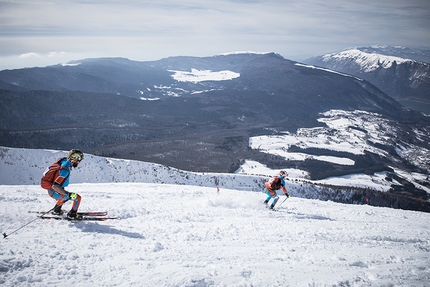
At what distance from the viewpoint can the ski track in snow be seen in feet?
20.7

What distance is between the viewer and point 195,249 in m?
8.04

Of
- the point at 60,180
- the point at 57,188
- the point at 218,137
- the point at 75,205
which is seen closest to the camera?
the point at 57,188

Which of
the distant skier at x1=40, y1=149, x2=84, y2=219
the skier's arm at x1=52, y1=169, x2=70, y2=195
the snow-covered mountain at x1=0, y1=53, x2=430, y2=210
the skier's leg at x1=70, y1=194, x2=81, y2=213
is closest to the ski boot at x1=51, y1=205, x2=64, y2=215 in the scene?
the distant skier at x1=40, y1=149, x2=84, y2=219

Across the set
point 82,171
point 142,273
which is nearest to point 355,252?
point 142,273

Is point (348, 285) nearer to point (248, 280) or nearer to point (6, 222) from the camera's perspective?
point (248, 280)

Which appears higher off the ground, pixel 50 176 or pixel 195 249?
pixel 50 176

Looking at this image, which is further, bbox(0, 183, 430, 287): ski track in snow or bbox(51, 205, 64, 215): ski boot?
bbox(51, 205, 64, 215): ski boot

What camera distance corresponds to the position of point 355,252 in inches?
368

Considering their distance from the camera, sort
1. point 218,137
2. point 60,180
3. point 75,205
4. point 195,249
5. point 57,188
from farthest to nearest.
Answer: point 218,137 < point 75,205 < point 60,180 < point 57,188 < point 195,249

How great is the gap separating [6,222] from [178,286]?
6364 mm

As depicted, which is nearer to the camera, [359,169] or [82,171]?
[82,171]

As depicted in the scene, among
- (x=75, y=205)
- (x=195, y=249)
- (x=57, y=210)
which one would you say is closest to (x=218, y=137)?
(x=57, y=210)

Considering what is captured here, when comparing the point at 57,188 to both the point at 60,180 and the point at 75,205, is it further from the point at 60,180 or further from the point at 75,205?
the point at 75,205

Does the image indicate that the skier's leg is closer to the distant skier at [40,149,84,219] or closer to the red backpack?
the distant skier at [40,149,84,219]
